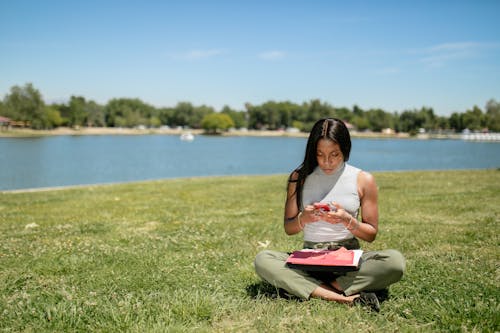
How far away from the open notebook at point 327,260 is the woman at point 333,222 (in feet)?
0.67

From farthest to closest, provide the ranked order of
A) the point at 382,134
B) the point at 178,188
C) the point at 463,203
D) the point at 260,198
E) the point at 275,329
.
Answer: the point at 382,134
the point at 178,188
the point at 260,198
the point at 463,203
the point at 275,329

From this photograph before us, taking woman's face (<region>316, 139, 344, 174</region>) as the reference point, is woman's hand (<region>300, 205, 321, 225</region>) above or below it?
below

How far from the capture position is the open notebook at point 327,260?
429 centimetres

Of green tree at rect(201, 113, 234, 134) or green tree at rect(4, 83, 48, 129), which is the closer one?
green tree at rect(4, 83, 48, 129)

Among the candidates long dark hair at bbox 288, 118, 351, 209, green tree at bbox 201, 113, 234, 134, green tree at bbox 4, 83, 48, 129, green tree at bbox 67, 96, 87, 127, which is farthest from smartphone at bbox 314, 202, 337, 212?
green tree at bbox 201, 113, 234, 134

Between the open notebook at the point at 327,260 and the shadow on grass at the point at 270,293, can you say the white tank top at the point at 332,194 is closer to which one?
the open notebook at the point at 327,260

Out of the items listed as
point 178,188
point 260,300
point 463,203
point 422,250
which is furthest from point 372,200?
point 178,188

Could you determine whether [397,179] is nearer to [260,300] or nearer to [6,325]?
[260,300]

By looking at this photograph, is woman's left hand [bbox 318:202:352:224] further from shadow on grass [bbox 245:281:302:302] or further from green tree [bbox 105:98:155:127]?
green tree [bbox 105:98:155:127]

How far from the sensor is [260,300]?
4625 millimetres

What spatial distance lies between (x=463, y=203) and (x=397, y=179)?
7289 mm

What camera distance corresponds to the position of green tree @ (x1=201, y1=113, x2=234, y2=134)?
18350cm

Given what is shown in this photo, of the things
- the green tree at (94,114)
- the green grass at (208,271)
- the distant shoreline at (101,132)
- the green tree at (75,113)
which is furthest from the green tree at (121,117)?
the green grass at (208,271)

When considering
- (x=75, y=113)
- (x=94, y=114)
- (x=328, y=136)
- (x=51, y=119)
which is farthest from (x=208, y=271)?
(x=94, y=114)
